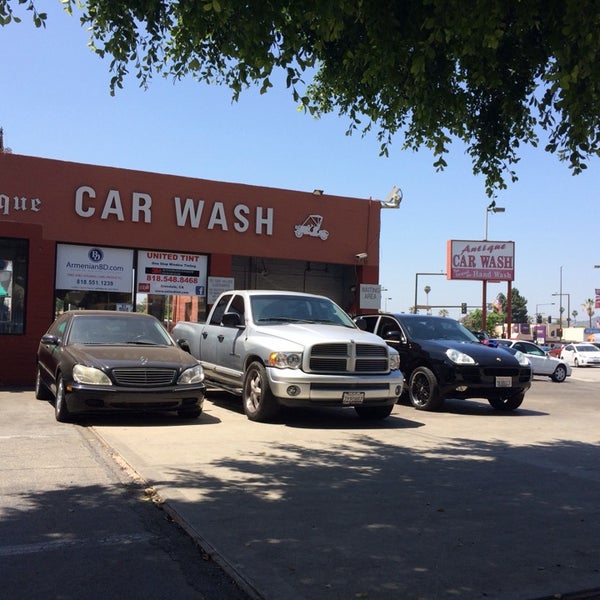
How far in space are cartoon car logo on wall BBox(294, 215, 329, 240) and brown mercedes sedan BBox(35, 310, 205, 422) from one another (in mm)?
7212

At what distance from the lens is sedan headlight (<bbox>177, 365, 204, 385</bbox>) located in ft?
30.8

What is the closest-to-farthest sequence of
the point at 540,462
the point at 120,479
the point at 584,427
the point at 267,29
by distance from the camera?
the point at 267,29, the point at 120,479, the point at 540,462, the point at 584,427

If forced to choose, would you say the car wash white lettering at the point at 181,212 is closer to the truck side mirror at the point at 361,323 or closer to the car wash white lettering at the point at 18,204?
the car wash white lettering at the point at 18,204

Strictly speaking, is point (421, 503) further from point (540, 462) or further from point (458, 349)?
point (458, 349)

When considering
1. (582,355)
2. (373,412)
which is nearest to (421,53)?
(373,412)

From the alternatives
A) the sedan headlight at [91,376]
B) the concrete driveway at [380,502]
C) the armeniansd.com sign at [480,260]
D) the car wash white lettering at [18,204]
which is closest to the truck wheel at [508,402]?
the concrete driveway at [380,502]

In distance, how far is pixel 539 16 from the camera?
5.47m

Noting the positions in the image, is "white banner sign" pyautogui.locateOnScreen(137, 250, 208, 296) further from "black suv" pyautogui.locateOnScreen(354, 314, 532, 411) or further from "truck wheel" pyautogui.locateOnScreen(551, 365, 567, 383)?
"truck wheel" pyautogui.locateOnScreen(551, 365, 567, 383)

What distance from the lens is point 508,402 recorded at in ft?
40.9

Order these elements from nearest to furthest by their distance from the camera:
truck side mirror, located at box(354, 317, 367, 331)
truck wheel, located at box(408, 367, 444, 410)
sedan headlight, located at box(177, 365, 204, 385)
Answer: sedan headlight, located at box(177, 365, 204, 385) < truck wheel, located at box(408, 367, 444, 410) < truck side mirror, located at box(354, 317, 367, 331)

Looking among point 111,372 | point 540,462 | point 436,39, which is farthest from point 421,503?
point 111,372

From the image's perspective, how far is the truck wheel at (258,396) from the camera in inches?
380

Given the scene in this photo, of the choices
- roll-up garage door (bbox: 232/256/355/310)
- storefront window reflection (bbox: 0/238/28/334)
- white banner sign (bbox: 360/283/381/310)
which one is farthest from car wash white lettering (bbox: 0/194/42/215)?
white banner sign (bbox: 360/283/381/310)

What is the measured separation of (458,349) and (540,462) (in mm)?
4443
